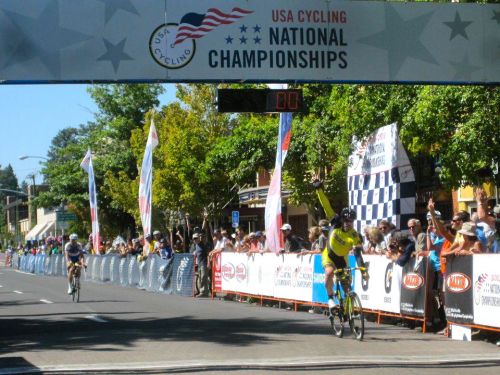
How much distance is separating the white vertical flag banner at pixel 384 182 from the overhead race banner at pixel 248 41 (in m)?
1.58

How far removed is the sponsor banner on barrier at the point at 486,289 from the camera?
12102 mm

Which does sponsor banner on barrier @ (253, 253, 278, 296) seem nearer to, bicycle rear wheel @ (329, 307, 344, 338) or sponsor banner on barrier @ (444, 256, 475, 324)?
bicycle rear wheel @ (329, 307, 344, 338)

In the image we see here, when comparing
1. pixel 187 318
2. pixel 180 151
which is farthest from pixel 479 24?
pixel 180 151

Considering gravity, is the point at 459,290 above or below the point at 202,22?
below

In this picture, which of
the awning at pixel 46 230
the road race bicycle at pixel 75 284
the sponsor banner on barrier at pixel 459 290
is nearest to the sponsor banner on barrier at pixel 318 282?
the sponsor banner on barrier at pixel 459 290

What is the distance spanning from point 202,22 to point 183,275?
10.5 metres

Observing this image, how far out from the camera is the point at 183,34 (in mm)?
15836

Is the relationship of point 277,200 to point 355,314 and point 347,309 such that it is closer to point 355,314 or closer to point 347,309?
point 347,309

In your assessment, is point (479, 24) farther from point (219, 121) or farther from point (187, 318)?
point (219, 121)

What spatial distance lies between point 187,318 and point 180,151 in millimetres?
25188

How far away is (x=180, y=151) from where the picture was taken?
1645 inches

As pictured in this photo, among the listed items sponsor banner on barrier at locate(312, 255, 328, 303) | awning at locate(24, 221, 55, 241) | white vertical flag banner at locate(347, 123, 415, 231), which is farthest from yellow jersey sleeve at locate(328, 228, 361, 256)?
awning at locate(24, 221, 55, 241)

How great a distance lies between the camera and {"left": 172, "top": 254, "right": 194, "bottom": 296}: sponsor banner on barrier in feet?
80.7

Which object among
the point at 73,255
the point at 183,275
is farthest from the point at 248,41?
the point at 183,275
